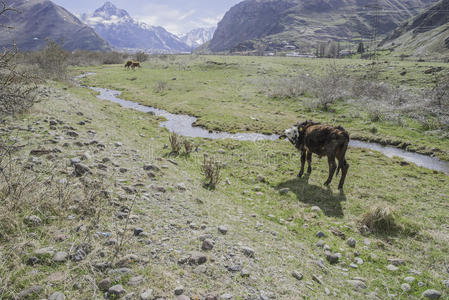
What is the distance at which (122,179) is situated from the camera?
28.0 ft

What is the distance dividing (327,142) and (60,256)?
36.9 feet

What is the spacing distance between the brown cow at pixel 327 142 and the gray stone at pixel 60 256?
36.6ft

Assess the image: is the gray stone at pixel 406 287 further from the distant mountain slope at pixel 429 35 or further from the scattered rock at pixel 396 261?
the distant mountain slope at pixel 429 35

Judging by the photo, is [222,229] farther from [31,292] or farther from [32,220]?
[32,220]

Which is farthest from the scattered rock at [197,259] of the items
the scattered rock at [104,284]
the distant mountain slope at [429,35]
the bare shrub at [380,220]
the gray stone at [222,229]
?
the distant mountain slope at [429,35]

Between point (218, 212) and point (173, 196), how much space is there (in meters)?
1.73

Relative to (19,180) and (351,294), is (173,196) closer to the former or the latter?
(19,180)

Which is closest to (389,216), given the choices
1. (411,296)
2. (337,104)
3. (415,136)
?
(411,296)

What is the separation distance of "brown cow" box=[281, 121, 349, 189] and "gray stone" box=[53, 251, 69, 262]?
36.6 ft

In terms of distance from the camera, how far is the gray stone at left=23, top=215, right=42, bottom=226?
5.23 metres

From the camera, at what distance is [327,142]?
11727 mm

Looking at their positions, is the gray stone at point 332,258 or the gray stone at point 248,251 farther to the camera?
the gray stone at point 332,258

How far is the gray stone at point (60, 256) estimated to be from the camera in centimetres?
451

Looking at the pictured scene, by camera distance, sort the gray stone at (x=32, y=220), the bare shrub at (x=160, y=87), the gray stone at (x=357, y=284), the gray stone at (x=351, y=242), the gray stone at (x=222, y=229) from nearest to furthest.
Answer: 1. the gray stone at (x=32, y=220)
2. the gray stone at (x=357, y=284)
3. the gray stone at (x=222, y=229)
4. the gray stone at (x=351, y=242)
5. the bare shrub at (x=160, y=87)
